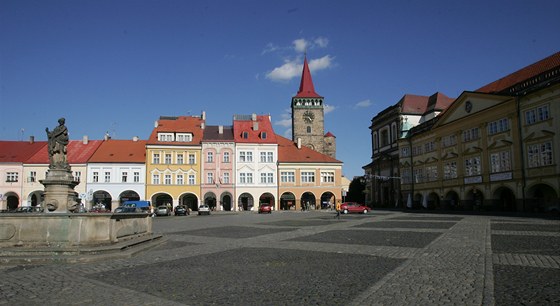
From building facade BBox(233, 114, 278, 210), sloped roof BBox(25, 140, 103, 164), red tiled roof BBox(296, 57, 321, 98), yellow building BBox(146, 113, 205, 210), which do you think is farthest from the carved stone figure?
red tiled roof BBox(296, 57, 321, 98)

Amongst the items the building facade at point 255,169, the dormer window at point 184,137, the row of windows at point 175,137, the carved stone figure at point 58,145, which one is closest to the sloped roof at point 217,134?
the building facade at point 255,169

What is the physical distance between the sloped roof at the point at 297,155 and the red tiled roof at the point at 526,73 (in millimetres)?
24754

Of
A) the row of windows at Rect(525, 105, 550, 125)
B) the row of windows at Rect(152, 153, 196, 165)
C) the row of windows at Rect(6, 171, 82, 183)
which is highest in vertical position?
the row of windows at Rect(525, 105, 550, 125)

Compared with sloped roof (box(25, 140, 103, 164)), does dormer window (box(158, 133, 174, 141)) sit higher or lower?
higher

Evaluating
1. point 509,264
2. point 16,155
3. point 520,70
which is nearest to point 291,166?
point 520,70

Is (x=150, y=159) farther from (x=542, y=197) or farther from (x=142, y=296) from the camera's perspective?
(x=142, y=296)

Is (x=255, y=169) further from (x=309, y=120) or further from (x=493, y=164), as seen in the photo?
(x=493, y=164)

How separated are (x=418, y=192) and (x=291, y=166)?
61.2ft

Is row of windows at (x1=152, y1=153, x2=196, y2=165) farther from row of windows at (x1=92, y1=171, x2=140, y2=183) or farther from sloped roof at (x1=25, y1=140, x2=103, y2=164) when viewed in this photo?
sloped roof at (x1=25, y1=140, x2=103, y2=164)

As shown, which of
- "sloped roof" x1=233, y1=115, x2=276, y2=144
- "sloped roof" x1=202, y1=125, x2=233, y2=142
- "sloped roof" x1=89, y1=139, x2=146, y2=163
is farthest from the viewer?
"sloped roof" x1=233, y1=115, x2=276, y2=144

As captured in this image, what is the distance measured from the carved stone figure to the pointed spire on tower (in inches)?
3138

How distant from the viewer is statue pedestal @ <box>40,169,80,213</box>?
55.3ft

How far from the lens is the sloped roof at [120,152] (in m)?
62.6

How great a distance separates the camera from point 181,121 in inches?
2682
